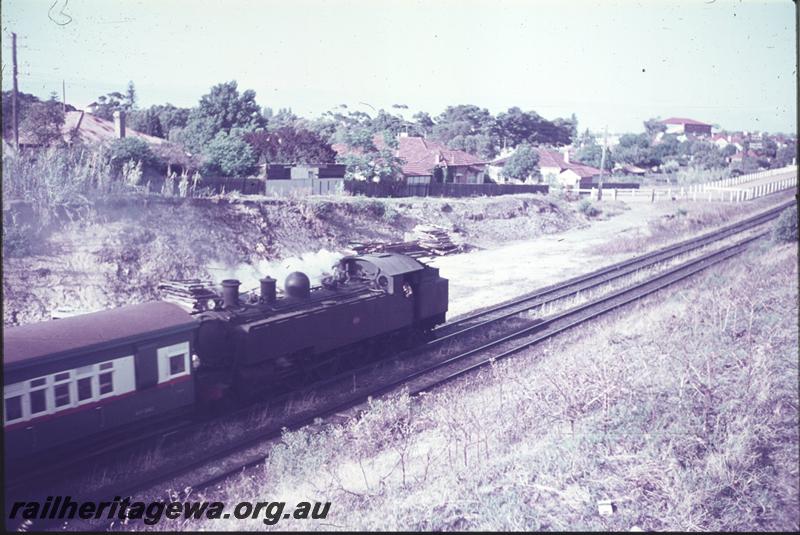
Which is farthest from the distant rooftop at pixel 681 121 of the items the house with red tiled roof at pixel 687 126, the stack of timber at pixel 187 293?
the stack of timber at pixel 187 293

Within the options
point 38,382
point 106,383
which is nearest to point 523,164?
point 106,383

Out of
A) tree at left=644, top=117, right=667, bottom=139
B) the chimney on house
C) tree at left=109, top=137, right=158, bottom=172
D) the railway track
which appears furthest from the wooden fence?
tree at left=644, top=117, right=667, bottom=139

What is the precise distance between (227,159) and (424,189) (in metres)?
13.9

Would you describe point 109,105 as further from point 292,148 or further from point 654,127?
point 654,127

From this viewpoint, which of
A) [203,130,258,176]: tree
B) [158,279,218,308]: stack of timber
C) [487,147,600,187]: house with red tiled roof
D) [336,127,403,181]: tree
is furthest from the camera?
[487,147,600,187]: house with red tiled roof

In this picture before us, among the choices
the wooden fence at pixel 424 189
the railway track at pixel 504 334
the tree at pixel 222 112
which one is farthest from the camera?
the tree at pixel 222 112

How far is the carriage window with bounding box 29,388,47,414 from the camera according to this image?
25.3 ft

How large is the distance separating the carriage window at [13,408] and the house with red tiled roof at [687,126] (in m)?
84.2

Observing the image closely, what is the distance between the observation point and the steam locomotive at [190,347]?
7.86m

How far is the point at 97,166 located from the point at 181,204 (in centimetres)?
345

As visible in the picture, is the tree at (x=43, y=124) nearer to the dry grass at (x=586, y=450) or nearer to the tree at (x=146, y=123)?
the dry grass at (x=586, y=450)

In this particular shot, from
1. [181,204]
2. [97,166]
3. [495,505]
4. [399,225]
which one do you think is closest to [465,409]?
[495,505]

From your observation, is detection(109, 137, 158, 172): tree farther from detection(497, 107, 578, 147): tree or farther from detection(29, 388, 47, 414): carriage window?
detection(497, 107, 578, 147): tree

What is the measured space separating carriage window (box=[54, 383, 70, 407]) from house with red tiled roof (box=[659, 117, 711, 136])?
83.6 metres
